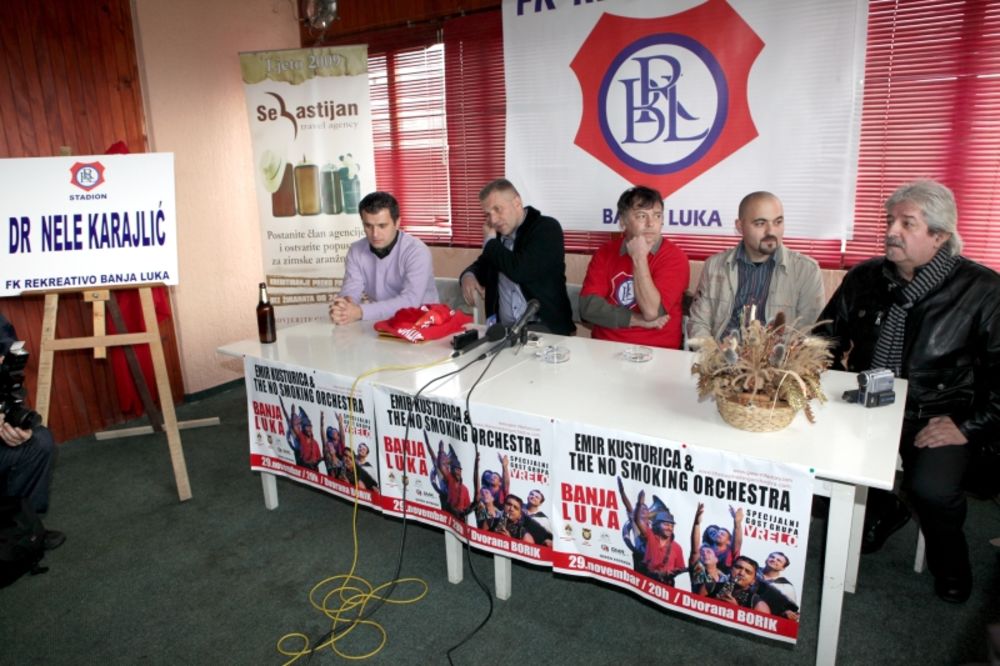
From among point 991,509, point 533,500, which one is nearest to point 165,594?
point 533,500

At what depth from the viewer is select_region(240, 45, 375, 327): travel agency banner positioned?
400 centimetres

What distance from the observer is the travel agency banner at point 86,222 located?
2.80 m

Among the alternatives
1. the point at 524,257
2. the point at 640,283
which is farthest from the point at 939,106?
the point at 524,257

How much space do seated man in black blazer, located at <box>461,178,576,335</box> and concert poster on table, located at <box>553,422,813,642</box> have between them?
115 cm

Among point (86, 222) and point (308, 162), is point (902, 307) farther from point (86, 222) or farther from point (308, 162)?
point (308, 162)

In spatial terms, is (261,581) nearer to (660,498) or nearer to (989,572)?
(660,498)

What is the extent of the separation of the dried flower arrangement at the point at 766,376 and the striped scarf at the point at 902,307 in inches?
26.3

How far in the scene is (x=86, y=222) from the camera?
9.43 ft

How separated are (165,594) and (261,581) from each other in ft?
1.03

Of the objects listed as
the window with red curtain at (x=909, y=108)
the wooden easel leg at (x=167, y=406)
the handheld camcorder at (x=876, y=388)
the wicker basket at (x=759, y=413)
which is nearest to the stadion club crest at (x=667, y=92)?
the window with red curtain at (x=909, y=108)

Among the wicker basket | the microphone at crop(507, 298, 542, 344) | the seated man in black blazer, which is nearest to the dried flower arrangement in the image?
the wicker basket

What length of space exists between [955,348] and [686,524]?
3.69 feet

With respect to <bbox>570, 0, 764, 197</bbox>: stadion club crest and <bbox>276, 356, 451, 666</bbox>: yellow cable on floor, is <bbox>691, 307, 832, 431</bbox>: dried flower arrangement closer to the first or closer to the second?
<bbox>276, 356, 451, 666</bbox>: yellow cable on floor

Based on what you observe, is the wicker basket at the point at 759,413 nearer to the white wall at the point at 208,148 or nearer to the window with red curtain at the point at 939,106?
the window with red curtain at the point at 939,106
